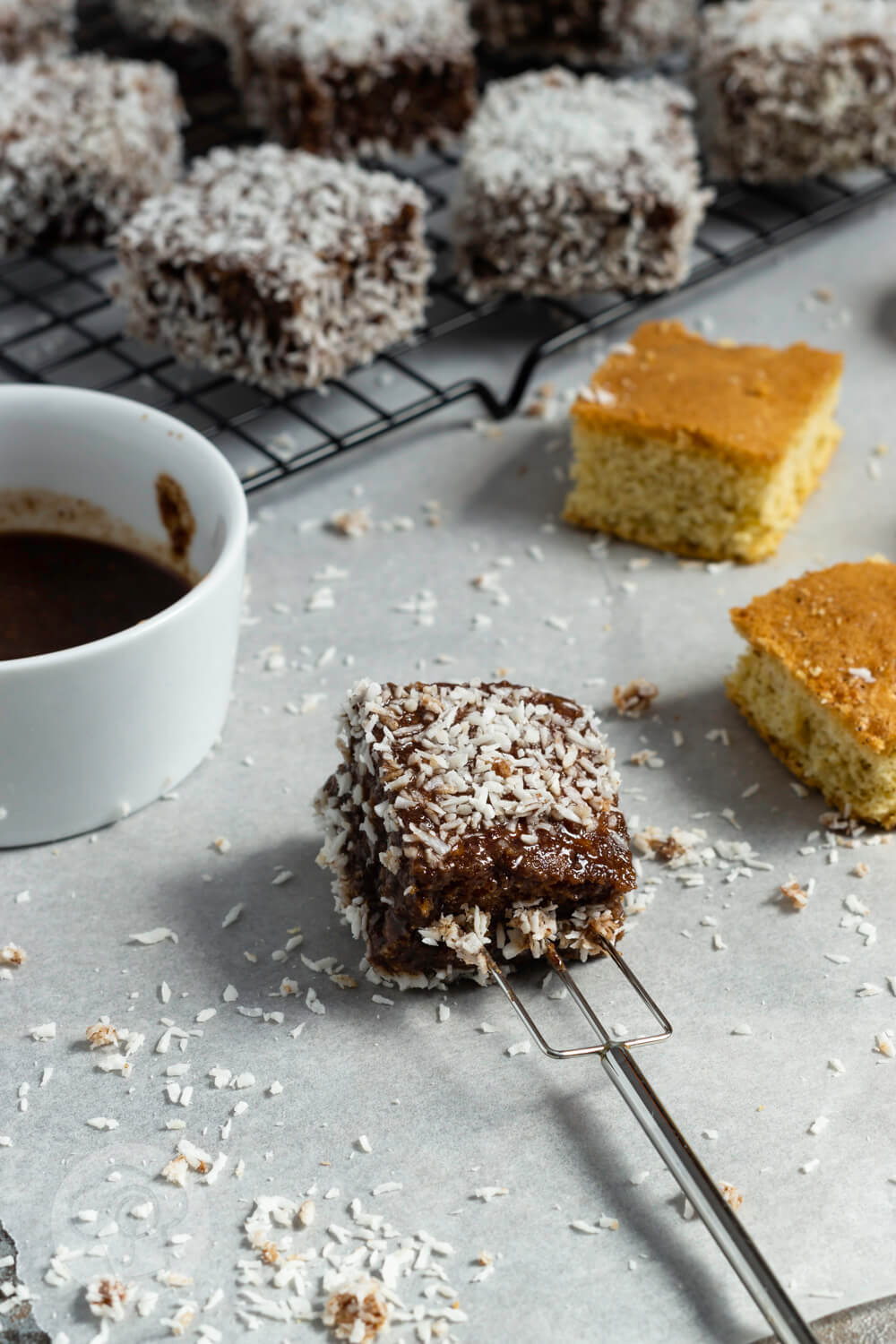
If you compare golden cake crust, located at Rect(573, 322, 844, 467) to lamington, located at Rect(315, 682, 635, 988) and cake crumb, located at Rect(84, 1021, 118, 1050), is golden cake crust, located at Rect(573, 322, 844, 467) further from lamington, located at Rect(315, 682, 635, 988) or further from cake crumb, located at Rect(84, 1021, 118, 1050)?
cake crumb, located at Rect(84, 1021, 118, 1050)

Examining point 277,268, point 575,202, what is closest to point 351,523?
point 277,268

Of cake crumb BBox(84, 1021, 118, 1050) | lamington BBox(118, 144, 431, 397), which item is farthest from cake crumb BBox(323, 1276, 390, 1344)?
lamington BBox(118, 144, 431, 397)

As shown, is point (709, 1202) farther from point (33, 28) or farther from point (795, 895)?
point (33, 28)

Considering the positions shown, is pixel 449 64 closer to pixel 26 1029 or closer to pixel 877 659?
pixel 877 659

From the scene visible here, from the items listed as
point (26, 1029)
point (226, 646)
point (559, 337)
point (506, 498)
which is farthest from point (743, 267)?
point (26, 1029)

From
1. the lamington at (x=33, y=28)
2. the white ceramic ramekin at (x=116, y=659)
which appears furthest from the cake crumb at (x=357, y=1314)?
the lamington at (x=33, y=28)
